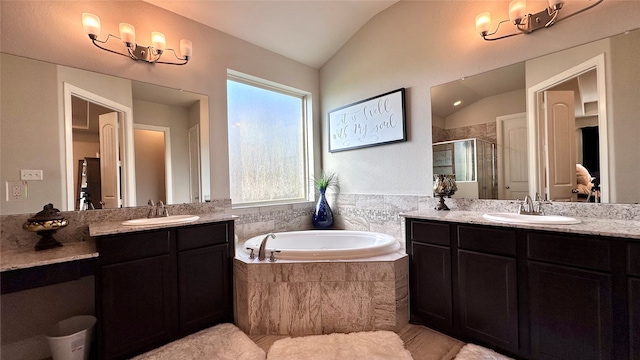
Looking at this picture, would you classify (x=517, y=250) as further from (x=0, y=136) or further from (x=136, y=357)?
(x=0, y=136)

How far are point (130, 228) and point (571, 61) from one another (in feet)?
10.6

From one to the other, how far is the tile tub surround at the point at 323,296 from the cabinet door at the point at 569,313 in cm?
83

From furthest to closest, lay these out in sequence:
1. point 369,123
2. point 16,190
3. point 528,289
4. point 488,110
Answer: point 369,123, point 488,110, point 16,190, point 528,289

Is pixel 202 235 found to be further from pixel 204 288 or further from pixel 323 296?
pixel 323 296

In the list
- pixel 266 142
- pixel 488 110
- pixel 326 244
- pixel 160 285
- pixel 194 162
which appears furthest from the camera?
pixel 266 142

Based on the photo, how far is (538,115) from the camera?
6.50 feet

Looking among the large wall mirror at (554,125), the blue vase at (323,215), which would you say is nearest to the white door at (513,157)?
the large wall mirror at (554,125)

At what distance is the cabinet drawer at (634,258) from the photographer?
1.29 metres

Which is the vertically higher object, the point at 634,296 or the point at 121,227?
the point at 121,227

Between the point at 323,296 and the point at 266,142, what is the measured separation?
206 cm

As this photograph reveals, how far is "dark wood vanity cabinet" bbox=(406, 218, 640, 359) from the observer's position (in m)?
1.35

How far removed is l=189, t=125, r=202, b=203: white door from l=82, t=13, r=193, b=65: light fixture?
2.14 feet

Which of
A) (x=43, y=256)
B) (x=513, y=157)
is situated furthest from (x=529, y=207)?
(x=43, y=256)

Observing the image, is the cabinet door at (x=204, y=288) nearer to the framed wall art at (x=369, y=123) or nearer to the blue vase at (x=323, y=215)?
the blue vase at (x=323, y=215)
